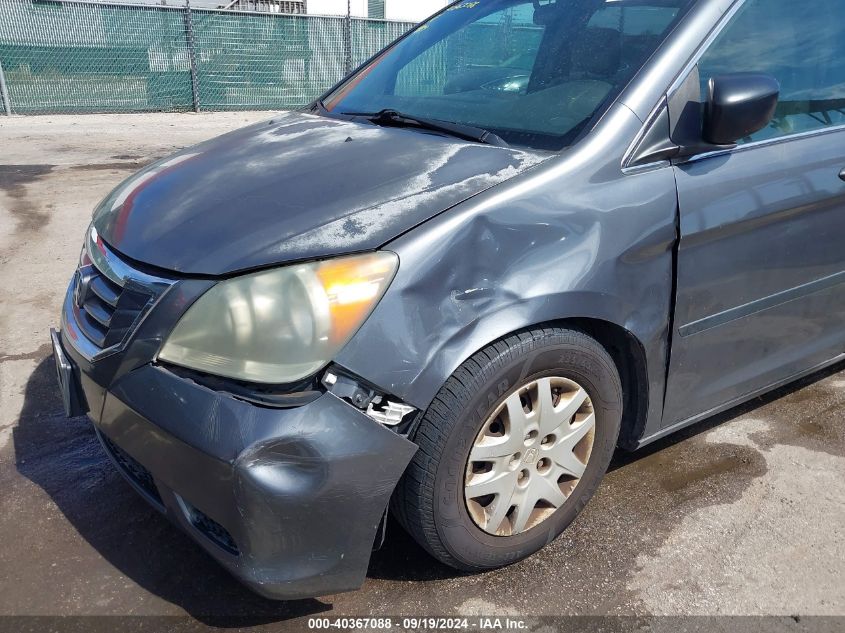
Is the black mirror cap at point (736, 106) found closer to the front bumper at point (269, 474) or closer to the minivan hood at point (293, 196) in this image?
the minivan hood at point (293, 196)

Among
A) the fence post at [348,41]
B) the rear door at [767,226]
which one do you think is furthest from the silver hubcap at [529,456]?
the fence post at [348,41]

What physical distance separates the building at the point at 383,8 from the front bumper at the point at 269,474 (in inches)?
850

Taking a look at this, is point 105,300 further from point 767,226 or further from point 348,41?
point 348,41

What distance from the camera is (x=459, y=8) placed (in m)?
3.30

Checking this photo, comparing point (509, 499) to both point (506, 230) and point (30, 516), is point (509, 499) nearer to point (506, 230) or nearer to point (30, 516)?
point (506, 230)

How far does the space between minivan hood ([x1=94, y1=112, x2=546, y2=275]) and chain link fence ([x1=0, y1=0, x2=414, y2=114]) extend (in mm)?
12317

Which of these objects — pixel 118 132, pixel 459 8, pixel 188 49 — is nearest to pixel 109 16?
pixel 188 49

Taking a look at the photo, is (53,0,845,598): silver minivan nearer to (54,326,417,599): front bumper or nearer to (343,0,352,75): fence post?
(54,326,417,599): front bumper

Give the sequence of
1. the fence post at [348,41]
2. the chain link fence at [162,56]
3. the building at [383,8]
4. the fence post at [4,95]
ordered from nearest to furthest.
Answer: the fence post at [4,95], the chain link fence at [162,56], the fence post at [348,41], the building at [383,8]

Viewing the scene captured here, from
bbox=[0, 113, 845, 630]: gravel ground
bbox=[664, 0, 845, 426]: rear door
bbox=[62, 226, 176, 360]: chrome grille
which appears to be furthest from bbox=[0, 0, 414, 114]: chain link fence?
bbox=[664, 0, 845, 426]: rear door

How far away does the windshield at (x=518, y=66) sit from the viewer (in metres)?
2.31

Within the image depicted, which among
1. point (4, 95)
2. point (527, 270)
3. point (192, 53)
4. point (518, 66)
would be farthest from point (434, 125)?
point (192, 53)

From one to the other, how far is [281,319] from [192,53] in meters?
13.9

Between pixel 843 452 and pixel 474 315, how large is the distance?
1931mm
